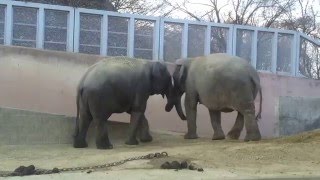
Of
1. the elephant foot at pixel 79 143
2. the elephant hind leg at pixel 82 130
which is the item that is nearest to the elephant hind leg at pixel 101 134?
the elephant hind leg at pixel 82 130

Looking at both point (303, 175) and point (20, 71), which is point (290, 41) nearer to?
point (20, 71)

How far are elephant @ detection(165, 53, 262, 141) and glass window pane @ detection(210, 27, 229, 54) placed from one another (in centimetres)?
261

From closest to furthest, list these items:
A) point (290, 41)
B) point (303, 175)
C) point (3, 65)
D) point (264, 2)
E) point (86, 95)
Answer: point (303, 175), point (86, 95), point (3, 65), point (290, 41), point (264, 2)

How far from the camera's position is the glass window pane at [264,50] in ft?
58.1

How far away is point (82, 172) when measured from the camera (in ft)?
28.4

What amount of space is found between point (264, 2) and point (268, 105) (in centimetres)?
2013

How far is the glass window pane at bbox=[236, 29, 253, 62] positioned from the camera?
17.6 m

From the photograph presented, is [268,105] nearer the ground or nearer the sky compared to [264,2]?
nearer the ground

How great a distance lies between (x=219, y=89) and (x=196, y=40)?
4.19 metres

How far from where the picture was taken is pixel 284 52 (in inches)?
709

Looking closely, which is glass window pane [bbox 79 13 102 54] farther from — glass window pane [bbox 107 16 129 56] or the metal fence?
glass window pane [bbox 107 16 129 56]

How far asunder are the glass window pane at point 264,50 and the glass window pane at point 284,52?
295 mm

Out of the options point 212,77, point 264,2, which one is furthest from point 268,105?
point 264,2

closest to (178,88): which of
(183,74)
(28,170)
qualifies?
(183,74)
